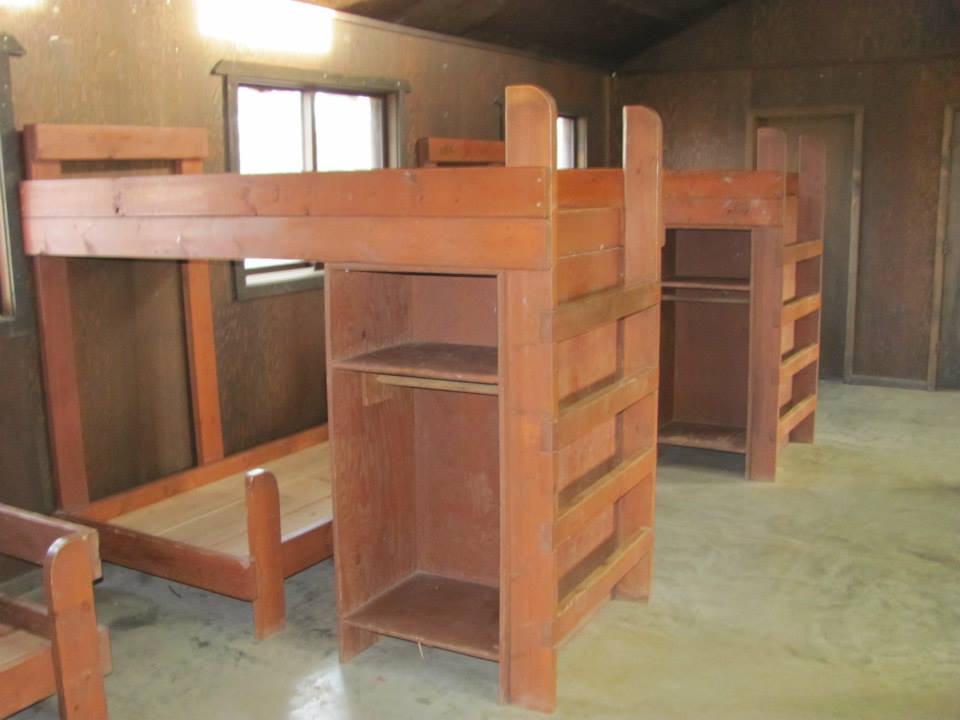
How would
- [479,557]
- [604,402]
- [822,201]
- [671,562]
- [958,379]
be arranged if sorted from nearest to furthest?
[604,402], [479,557], [671,562], [822,201], [958,379]

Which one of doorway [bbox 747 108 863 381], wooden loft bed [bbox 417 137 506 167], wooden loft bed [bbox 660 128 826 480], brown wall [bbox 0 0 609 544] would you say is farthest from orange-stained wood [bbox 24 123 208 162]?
doorway [bbox 747 108 863 381]

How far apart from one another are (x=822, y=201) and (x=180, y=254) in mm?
3490

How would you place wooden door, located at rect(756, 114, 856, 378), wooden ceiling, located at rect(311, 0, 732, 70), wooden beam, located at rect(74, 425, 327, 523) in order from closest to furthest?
1. wooden beam, located at rect(74, 425, 327, 523)
2. wooden ceiling, located at rect(311, 0, 732, 70)
3. wooden door, located at rect(756, 114, 856, 378)

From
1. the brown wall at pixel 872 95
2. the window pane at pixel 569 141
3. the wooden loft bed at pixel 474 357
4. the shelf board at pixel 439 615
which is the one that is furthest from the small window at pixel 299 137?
the brown wall at pixel 872 95

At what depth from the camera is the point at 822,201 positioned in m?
5.19

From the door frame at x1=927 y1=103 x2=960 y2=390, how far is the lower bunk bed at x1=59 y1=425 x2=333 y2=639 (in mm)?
4539

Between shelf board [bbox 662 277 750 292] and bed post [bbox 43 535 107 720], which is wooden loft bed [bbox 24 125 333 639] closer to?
bed post [bbox 43 535 107 720]

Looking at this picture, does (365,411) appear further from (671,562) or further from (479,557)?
(671,562)

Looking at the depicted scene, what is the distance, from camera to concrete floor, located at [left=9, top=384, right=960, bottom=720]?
2.74 metres

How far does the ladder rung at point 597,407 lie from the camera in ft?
8.43

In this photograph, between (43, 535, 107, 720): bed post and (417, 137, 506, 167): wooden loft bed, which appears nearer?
(43, 535, 107, 720): bed post

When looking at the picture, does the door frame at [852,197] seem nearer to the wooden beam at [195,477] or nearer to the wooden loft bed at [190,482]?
the wooden beam at [195,477]

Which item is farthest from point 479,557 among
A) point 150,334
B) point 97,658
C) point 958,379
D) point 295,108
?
point 958,379

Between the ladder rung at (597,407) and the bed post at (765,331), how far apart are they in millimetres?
1578
